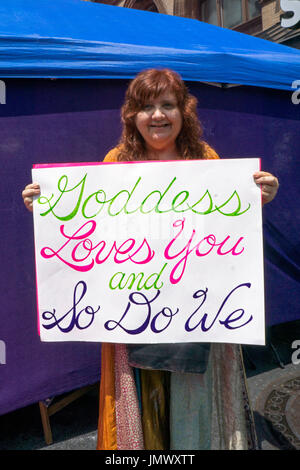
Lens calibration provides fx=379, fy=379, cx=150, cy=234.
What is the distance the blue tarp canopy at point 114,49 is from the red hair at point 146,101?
741 millimetres

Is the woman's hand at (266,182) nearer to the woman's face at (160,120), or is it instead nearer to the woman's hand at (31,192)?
the woman's face at (160,120)

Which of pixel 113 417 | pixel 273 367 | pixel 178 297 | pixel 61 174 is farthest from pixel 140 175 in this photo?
pixel 273 367

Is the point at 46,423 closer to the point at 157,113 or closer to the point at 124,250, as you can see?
the point at 124,250

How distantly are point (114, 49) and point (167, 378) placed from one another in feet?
5.50

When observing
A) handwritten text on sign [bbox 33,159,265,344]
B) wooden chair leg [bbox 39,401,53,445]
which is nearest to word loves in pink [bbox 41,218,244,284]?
handwritten text on sign [bbox 33,159,265,344]

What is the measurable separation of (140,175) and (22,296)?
1091 mm

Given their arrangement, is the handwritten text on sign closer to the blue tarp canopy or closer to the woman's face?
the woman's face

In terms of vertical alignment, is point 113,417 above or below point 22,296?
below

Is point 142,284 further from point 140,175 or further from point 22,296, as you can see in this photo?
point 22,296

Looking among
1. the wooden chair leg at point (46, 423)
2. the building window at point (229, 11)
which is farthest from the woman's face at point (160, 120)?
the building window at point (229, 11)

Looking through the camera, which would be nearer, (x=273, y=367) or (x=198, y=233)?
(x=198, y=233)

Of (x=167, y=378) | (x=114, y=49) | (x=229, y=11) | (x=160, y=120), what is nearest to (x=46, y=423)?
(x=167, y=378)

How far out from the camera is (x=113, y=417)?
144 cm

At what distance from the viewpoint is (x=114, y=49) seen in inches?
80.3
